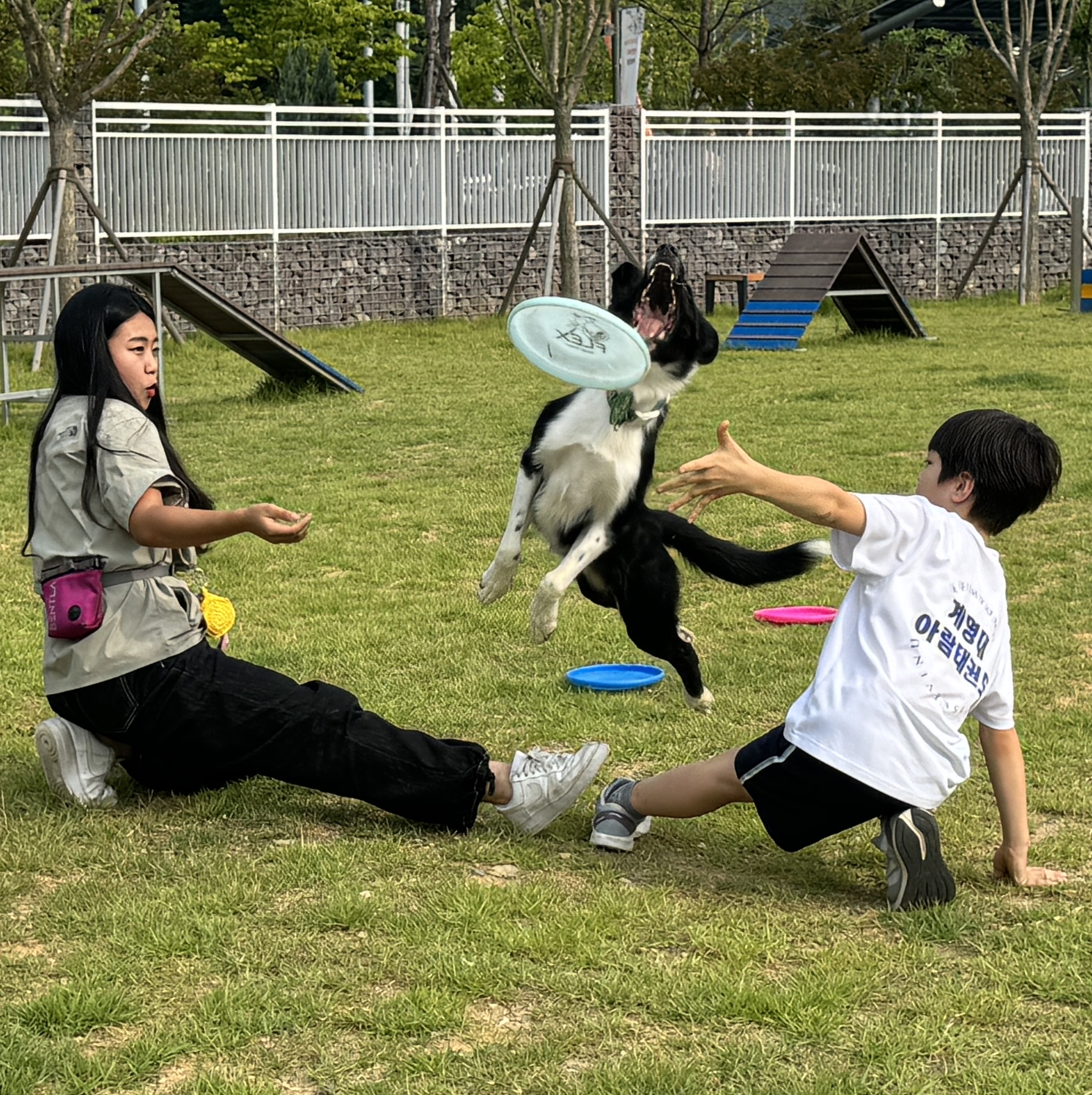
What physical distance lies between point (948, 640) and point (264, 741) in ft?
5.81

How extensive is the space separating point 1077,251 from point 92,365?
62.0ft

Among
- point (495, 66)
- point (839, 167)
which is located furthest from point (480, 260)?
point (495, 66)

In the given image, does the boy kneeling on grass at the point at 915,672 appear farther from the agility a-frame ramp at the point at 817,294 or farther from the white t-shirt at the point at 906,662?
the agility a-frame ramp at the point at 817,294

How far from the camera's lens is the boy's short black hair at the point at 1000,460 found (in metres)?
3.54

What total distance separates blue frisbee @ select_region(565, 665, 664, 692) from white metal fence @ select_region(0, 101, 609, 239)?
40.7 ft

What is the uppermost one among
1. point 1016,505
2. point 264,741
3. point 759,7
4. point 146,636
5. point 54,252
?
point 759,7

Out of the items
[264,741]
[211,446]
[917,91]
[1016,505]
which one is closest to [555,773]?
[264,741]

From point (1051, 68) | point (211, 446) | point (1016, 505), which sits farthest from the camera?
point (1051, 68)

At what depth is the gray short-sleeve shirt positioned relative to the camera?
4012mm

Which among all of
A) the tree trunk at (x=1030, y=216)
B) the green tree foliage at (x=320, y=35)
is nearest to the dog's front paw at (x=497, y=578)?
the tree trunk at (x=1030, y=216)

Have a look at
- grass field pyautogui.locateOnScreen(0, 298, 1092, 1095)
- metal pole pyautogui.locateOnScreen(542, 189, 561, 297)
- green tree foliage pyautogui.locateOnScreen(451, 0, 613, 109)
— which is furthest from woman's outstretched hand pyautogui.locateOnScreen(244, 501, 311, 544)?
green tree foliage pyautogui.locateOnScreen(451, 0, 613, 109)

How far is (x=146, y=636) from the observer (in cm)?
408

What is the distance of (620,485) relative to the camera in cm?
448

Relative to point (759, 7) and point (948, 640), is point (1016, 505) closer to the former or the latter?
point (948, 640)
